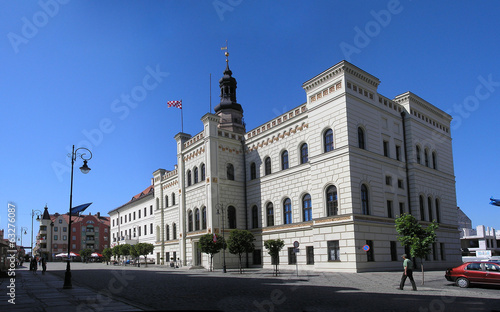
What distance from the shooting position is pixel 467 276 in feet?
67.8

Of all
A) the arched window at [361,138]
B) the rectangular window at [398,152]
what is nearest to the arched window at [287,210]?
the arched window at [361,138]

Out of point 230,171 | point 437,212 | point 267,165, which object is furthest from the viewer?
point 230,171

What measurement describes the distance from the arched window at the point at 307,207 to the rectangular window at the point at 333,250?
14.4ft

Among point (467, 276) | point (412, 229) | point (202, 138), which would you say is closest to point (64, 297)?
point (412, 229)

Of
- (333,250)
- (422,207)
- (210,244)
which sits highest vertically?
(422,207)

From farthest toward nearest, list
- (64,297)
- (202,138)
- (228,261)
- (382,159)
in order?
(202,138), (228,261), (382,159), (64,297)

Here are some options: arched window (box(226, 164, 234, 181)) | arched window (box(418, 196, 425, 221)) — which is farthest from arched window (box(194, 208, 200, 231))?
arched window (box(418, 196, 425, 221))

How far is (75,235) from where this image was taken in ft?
385

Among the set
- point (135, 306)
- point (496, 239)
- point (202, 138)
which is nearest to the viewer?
point (135, 306)

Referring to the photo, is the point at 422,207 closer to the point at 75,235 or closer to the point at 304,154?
the point at 304,154

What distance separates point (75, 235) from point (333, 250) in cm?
10422

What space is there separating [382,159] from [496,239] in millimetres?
73482

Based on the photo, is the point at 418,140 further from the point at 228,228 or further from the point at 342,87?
the point at 228,228

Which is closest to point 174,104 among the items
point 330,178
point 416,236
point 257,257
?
point 257,257
